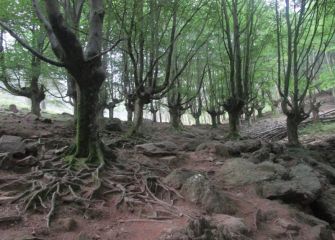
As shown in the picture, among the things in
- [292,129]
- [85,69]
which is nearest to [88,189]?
[85,69]

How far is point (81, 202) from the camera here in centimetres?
541

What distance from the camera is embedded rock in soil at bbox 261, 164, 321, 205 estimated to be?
22.2 ft

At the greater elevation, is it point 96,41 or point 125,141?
point 96,41

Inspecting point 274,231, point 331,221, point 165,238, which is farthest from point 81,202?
point 331,221

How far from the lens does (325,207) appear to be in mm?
7020

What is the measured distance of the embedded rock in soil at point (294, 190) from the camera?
677cm

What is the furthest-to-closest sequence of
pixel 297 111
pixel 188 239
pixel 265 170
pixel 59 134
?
pixel 297 111 → pixel 59 134 → pixel 265 170 → pixel 188 239

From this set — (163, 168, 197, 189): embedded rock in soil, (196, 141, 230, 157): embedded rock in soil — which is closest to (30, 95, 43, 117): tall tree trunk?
(196, 141, 230, 157): embedded rock in soil

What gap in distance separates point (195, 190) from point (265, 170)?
7.60 feet

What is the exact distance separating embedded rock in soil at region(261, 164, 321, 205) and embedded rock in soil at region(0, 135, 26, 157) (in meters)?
5.02

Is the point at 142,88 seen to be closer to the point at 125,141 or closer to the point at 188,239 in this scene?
the point at 125,141

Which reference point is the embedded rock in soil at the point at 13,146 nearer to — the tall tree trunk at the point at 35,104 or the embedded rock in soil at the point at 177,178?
the embedded rock in soil at the point at 177,178

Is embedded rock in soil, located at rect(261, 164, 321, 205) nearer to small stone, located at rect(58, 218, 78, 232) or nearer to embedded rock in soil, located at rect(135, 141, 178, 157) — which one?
embedded rock in soil, located at rect(135, 141, 178, 157)

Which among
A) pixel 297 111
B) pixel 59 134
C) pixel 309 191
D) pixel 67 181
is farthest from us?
pixel 297 111
